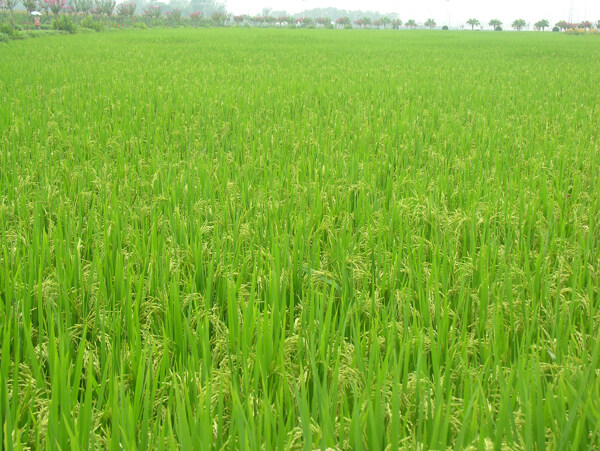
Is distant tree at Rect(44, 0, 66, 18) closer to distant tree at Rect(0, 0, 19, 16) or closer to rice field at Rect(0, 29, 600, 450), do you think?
distant tree at Rect(0, 0, 19, 16)

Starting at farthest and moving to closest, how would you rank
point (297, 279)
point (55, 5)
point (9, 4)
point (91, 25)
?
point (91, 25)
point (55, 5)
point (9, 4)
point (297, 279)

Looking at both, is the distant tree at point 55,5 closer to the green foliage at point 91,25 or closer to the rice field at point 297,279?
the green foliage at point 91,25

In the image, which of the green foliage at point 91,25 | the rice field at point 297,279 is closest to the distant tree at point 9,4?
the green foliage at point 91,25

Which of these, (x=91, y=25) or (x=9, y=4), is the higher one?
(x=9, y=4)

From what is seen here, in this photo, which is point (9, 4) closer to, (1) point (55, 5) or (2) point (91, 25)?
(1) point (55, 5)

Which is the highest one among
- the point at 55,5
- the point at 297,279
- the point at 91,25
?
the point at 55,5

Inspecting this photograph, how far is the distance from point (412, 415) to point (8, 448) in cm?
79

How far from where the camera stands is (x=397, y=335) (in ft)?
4.67

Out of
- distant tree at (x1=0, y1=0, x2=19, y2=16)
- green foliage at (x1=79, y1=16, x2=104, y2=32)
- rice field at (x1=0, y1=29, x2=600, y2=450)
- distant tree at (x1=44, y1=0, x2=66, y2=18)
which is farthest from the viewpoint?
green foliage at (x1=79, y1=16, x2=104, y2=32)

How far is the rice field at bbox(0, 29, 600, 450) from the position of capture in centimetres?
105

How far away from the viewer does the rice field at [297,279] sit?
3.43 ft

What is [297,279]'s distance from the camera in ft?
6.02

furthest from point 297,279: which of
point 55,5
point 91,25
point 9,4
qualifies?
point 9,4

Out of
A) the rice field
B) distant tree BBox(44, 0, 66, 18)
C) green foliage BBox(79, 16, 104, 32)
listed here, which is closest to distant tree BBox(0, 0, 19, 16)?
distant tree BBox(44, 0, 66, 18)
